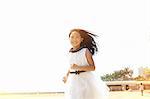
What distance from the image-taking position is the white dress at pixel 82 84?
11.3 feet

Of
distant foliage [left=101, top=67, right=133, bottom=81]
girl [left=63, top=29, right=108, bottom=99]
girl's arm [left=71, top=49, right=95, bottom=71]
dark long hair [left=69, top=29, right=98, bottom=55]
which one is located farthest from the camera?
distant foliage [left=101, top=67, right=133, bottom=81]

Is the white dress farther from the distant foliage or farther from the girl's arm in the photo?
the distant foliage

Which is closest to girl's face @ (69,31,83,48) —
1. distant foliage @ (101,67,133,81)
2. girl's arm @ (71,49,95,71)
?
girl's arm @ (71,49,95,71)

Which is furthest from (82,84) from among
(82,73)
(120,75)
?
(120,75)

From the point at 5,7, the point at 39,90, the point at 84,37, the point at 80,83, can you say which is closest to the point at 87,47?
the point at 84,37

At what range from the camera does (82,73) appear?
3480mm

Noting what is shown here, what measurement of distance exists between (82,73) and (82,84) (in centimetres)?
9

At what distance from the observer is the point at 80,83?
3471 mm

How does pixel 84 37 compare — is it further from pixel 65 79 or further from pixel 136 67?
pixel 136 67

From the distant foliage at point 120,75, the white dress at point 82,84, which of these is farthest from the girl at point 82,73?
the distant foliage at point 120,75

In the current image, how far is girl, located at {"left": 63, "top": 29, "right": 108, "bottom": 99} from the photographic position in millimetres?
3455

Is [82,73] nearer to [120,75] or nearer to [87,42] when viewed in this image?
[87,42]

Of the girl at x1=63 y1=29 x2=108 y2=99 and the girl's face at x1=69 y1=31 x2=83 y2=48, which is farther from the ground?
the girl's face at x1=69 y1=31 x2=83 y2=48

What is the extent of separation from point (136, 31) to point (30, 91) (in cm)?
256
